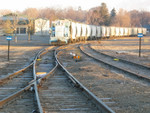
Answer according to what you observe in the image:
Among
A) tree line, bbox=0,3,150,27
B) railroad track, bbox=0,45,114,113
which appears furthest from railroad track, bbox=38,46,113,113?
tree line, bbox=0,3,150,27

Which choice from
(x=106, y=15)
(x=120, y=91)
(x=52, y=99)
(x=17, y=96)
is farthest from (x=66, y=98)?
(x=106, y=15)

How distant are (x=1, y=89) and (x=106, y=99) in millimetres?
3229

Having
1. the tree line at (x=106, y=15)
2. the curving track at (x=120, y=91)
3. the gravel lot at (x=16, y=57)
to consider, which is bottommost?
the curving track at (x=120, y=91)

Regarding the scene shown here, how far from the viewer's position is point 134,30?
7019 centimetres

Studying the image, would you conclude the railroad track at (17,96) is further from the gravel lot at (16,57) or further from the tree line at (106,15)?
the tree line at (106,15)

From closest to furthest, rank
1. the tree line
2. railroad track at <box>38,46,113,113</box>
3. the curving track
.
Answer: railroad track at <box>38,46,113,113</box> < the curving track < the tree line

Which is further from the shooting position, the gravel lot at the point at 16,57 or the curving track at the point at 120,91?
the gravel lot at the point at 16,57

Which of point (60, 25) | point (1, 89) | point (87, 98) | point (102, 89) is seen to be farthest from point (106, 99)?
point (60, 25)

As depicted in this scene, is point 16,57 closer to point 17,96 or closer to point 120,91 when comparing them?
point 17,96

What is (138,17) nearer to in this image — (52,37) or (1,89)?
(52,37)

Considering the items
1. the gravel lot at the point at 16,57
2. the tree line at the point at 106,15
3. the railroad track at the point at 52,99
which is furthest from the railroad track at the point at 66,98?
the tree line at the point at 106,15

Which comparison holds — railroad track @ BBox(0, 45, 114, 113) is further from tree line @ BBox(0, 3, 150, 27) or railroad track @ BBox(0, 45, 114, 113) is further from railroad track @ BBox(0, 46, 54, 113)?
tree line @ BBox(0, 3, 150, 27)

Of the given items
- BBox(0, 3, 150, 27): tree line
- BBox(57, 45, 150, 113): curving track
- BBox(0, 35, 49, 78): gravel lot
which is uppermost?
BBox(0, 3, 150, 27): tree line

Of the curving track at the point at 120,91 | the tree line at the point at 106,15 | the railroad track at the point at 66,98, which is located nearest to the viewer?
the railroad track at the point at 66,98
